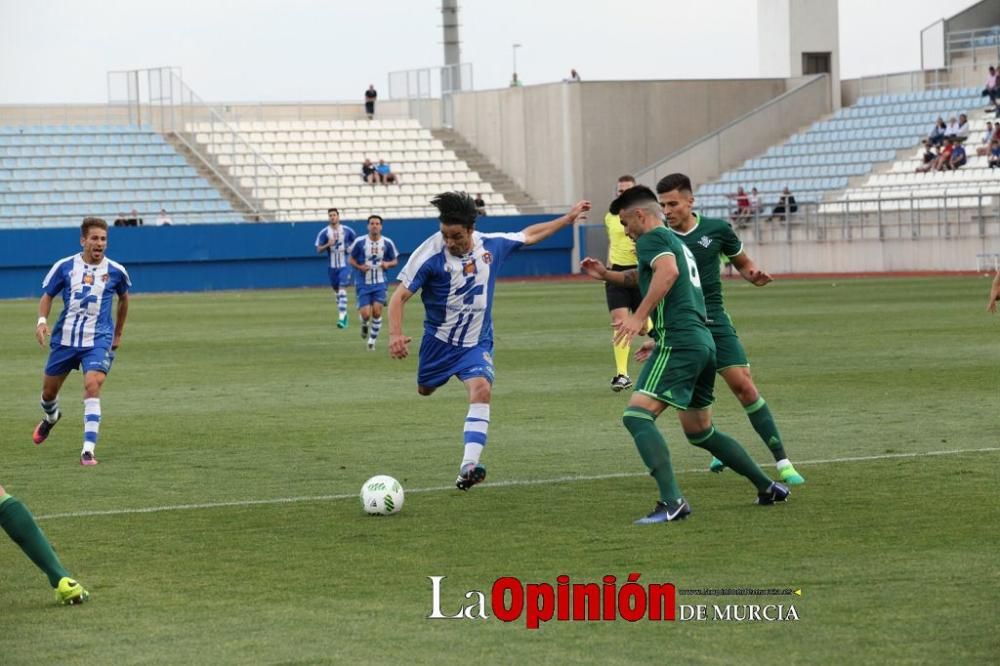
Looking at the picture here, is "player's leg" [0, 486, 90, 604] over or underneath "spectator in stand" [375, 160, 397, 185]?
underneath

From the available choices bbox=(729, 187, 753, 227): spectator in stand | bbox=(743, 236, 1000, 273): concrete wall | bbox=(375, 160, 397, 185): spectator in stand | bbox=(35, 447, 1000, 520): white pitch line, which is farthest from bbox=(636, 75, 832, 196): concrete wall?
bbox=(35, 447, 1000, 520): white pitch line

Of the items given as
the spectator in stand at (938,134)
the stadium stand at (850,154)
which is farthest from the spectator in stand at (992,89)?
the spectator in stand at (938,134)

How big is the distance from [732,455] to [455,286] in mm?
2240

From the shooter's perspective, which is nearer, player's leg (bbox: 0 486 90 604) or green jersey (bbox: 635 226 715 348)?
player's leg (bbox: 0 486 90 604)

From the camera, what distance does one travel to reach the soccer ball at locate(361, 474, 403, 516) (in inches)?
400

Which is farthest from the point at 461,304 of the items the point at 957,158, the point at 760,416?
the point at 957,158

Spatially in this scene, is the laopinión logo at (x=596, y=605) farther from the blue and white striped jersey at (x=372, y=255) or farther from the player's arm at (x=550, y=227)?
the blue and white striped jersey at (x=372, y=255)

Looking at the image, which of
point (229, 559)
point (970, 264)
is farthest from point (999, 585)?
point (970, 264)

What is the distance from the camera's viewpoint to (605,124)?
61.4m

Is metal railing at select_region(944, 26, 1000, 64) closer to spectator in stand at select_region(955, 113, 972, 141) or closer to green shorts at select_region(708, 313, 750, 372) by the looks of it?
spectator in stand at select_region(955, 113, 972, 141)

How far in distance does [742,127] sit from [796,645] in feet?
180

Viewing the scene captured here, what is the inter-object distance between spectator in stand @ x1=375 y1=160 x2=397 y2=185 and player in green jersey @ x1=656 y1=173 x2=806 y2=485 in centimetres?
5054

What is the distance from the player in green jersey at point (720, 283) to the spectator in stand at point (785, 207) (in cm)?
4064

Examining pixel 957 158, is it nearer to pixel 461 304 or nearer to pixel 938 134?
pixel 938 134
